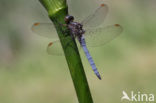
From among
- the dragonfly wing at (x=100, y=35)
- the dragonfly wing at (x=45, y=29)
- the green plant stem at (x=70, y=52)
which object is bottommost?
the green plant stem at (x=70, y=52)

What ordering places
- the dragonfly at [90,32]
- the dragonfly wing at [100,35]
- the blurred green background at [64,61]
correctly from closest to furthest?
the dragonfly at [90,32] < the dragonfly wing at [100,35] < the blurred green background at [64,61]

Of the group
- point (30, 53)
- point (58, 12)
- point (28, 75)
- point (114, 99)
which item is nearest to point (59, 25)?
point (58, 12)

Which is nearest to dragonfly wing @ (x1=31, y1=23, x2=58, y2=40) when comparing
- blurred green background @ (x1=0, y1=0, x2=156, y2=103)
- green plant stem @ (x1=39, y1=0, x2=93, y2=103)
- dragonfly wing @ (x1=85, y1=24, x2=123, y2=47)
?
dragonfly wing @ (x1=85, y1=24, x2=123, y2=47)

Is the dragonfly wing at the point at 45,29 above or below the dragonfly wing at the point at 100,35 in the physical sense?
above

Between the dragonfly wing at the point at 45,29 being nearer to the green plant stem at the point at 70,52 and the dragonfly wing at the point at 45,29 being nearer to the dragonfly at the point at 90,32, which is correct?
the dragonfly at the point at 90,32

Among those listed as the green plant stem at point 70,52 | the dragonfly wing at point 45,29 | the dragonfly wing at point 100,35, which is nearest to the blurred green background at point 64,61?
the dragonfly wing at point 100,35

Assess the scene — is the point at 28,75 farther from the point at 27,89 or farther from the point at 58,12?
the point at 58,12
